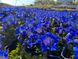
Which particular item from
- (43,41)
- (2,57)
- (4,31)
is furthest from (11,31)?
(2,57)

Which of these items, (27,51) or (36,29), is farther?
(36,29)

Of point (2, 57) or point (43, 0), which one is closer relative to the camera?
point (2, 57)

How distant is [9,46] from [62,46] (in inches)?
62.6

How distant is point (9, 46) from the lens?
703 cm

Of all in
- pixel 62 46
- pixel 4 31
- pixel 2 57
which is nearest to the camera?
pixel 2 57

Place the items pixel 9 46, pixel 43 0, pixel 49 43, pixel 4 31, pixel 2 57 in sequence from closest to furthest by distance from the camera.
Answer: pixel 2 57
pixel 49 43
pixel 9 46
pixel 4 31
pixel 43 0

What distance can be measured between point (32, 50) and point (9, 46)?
3.60ft

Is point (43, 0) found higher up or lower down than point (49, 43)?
lower down

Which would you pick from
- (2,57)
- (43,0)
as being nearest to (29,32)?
(2,57)

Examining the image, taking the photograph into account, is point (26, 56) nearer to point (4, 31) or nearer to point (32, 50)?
point (32, 50)

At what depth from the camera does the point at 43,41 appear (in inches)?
221

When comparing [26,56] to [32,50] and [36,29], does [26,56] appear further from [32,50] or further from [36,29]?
[36,29]

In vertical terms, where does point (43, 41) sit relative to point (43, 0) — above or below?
above

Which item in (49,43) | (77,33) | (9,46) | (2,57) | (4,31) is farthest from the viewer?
(4,31)
